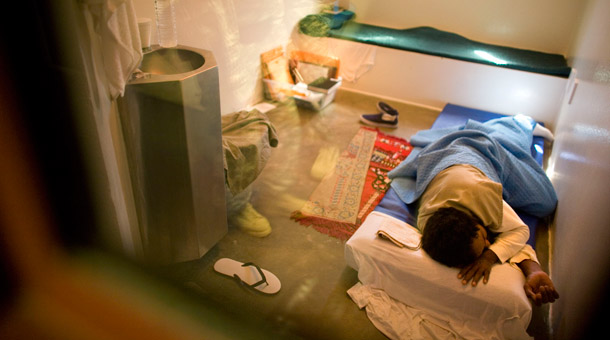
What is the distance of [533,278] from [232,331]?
880 mm

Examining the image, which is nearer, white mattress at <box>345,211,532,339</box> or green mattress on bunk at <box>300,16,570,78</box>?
white mattress at <box>345,211,532,339</box>

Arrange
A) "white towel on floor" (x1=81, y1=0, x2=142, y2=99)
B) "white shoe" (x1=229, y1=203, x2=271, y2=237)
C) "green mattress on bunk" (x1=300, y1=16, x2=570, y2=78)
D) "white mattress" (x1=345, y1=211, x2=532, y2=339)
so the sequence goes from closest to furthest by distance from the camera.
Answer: "white towel on floor" (x1=81, y1=0, x2=142, y2=99) → "white mattress" (x1=345, y1=211, x2=532, y2=339) → "white shoe" (x1=229, y1=203, x2=271, y2=237) → "green mattress on bunk" (x1=300, y1=16, x2=570, y2=78)

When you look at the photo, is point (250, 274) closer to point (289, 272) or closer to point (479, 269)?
point (289, 272)

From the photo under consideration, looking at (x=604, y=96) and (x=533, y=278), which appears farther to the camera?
(x=604, y=96)

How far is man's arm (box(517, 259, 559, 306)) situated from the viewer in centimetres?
111

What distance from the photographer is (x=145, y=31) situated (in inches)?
47.1

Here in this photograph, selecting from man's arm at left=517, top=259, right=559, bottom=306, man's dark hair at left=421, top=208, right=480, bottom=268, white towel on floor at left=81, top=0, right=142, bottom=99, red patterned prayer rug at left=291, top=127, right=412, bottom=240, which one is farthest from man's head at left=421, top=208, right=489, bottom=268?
white towel on floor at left=81, top=0, right=142, bottom=99

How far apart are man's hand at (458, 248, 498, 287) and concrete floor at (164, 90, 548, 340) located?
0.85 feet

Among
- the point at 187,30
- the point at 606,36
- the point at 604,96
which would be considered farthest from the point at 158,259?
the point at 606,36

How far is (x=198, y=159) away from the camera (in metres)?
1.19

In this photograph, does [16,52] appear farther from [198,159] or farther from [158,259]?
[158,259]

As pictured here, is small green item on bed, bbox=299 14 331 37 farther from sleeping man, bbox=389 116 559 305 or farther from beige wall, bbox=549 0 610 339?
beige wall, bbox=549 0 610 339

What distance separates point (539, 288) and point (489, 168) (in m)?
0.52

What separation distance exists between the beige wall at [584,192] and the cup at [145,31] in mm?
1287
